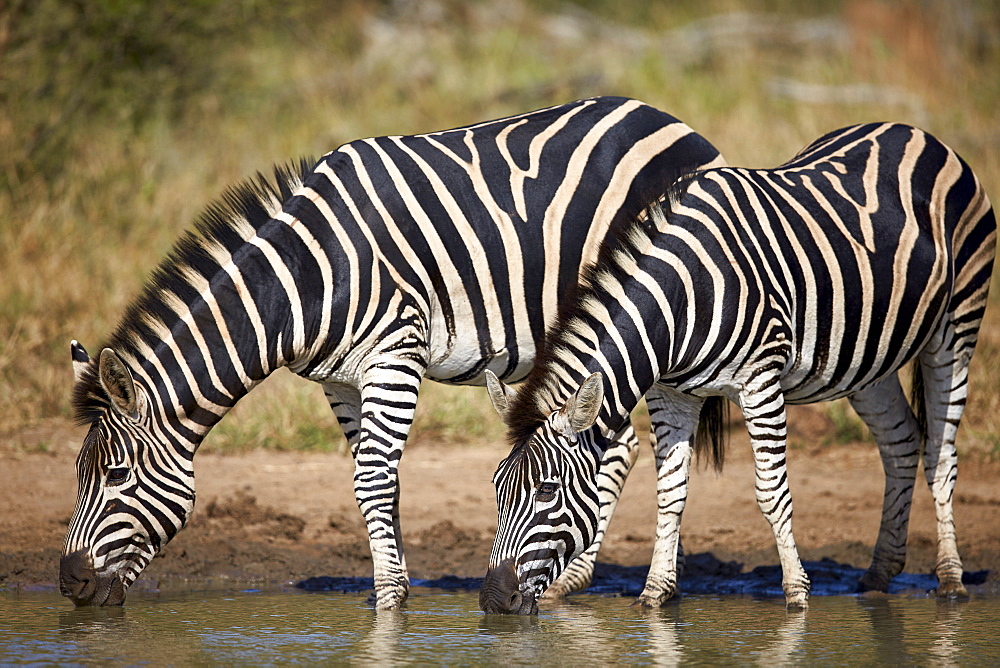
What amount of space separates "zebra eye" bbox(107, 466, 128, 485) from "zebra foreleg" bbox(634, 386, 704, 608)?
2.52m

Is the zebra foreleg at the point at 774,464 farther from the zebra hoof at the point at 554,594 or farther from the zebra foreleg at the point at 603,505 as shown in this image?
the zebra hoof at the point at 554,594

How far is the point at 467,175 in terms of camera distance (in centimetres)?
616

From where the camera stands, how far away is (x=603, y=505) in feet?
20.6

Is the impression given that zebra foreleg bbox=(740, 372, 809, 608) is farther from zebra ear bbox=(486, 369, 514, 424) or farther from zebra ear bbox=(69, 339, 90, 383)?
zebra ear bbox=(69, 339, 90, 383)

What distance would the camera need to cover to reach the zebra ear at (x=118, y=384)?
5.29m

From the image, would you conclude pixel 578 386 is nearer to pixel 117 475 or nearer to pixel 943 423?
pixel 117 475

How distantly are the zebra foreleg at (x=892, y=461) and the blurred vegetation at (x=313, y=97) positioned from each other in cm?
206

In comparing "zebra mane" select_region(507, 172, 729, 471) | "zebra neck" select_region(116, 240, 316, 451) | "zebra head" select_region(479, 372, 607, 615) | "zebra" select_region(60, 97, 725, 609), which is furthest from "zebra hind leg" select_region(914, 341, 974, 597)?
"zebra neck" select_region(116, 240, 316, 451)

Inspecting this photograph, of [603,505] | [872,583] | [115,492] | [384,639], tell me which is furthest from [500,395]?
[872,583]

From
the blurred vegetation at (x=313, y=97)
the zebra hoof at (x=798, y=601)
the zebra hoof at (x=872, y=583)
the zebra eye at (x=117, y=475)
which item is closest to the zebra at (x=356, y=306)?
the zebra eye at (x=117, y=475)

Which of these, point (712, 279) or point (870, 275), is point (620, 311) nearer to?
point (712, 279)

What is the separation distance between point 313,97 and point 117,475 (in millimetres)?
9030

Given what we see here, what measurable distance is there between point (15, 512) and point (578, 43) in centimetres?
1088

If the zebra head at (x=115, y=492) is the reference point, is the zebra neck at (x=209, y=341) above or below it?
above
